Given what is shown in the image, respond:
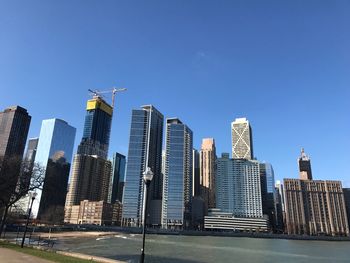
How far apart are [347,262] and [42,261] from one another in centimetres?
6997

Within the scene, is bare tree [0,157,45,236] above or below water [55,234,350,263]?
above

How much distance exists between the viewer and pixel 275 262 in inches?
2478

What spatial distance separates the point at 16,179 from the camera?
46812 millimetres

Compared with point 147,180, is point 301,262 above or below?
below

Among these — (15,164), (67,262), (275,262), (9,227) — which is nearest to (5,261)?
(67,262)

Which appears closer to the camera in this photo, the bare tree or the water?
the bare tree

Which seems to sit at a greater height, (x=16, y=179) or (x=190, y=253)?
(x=16, y=179)

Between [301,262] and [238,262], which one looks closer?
[238,262]

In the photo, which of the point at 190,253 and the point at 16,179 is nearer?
the point at 16,179

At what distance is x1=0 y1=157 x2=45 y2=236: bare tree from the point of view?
45328 millimetres

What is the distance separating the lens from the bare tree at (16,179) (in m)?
45.3

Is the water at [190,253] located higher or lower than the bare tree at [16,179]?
lower

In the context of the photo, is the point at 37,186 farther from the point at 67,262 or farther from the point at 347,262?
the point at 347,262

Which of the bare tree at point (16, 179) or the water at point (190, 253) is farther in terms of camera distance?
the water at point (190, 253)
